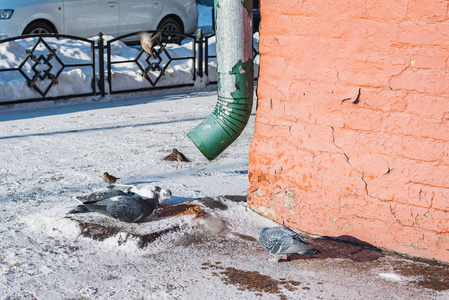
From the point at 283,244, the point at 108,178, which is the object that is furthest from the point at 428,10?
the point at 108,178

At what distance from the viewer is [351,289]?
3570 mm

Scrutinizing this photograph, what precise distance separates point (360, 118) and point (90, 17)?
881 cm

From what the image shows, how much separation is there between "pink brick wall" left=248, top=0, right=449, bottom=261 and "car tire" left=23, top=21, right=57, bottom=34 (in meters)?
7.73

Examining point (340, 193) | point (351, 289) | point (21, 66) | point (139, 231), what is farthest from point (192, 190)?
point (21, 66)

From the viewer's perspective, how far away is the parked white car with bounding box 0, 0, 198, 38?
35.4 ft

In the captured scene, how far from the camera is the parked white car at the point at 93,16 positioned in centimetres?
1079

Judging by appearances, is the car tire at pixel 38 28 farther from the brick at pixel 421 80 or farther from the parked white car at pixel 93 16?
the brick at pixel 421 80

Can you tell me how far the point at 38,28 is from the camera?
11141 mm

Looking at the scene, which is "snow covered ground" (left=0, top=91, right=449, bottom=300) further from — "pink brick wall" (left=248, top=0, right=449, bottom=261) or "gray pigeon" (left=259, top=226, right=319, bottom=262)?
"pink brick wall" (left=248, top=0, right=449, bottom=261)

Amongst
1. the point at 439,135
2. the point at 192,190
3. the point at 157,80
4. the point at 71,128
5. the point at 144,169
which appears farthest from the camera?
the point at 157,80

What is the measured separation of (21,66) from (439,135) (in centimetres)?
664

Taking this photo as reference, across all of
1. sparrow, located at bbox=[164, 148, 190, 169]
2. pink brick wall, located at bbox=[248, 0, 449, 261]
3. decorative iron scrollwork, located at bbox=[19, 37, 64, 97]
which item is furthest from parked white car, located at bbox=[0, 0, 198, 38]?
pink brick wall, located at bbox=[248, 0, 449, 261]

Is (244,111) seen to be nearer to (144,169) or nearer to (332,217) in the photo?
(332,217)

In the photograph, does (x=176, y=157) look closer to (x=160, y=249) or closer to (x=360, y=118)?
(x=160, y=249)
